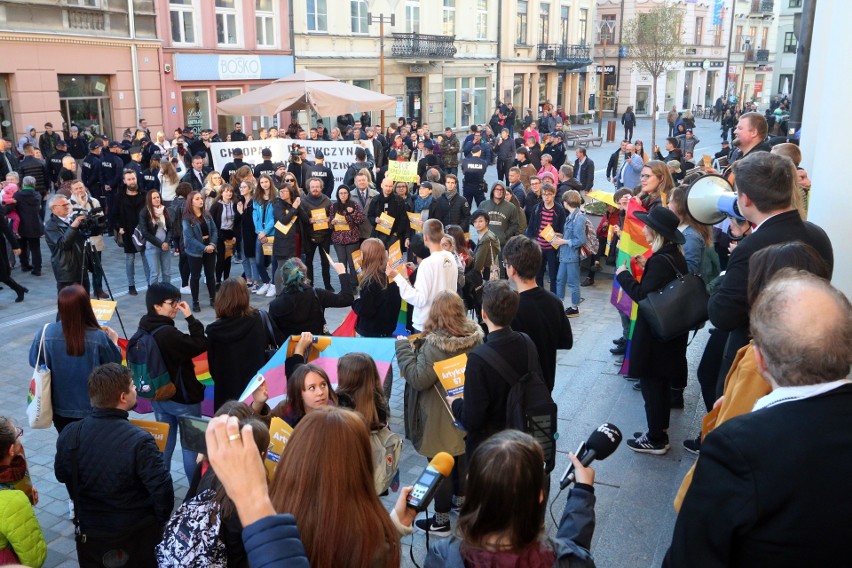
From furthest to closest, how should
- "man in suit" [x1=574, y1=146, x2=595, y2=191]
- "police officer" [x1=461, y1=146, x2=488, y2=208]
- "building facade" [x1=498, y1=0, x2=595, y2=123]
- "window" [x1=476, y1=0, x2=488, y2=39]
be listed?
"building facade" [x1=498, y1=0, x2=595, y2=123] < "window" [x1=476, y1=0, x2=488, y2=39] < "police officer" [x1=461, y1=146, x2=488, y2=208] < "man in suit" [x1=574, y1=146, x2=595, y2=191]

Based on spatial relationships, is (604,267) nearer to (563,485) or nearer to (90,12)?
(563,485)

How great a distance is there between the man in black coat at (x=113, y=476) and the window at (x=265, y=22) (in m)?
24.9

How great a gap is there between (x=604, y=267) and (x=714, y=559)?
396 inches

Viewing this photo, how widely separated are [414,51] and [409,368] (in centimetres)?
3054

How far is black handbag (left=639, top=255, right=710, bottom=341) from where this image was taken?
481 centimetres

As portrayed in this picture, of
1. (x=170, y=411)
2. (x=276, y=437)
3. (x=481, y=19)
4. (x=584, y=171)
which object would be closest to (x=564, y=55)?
(x=481, y=19)

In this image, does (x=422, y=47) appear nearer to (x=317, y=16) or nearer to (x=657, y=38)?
(x=317, y=16)

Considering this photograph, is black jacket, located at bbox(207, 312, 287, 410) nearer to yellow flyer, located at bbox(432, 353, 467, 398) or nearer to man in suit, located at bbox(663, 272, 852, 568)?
yellow flyer, located at bbox(432, 353, 467, 398)

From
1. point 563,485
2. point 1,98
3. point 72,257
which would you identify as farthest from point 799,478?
point 1,98

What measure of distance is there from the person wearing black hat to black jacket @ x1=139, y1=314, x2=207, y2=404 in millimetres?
3069

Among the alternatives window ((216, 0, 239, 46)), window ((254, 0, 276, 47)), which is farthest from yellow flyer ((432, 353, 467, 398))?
window ((254, 0, 276, 47))

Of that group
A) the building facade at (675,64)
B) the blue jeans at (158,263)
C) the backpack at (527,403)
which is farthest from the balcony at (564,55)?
the backpack at (527,403)

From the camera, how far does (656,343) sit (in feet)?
17.1

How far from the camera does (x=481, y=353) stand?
13.3 feet
